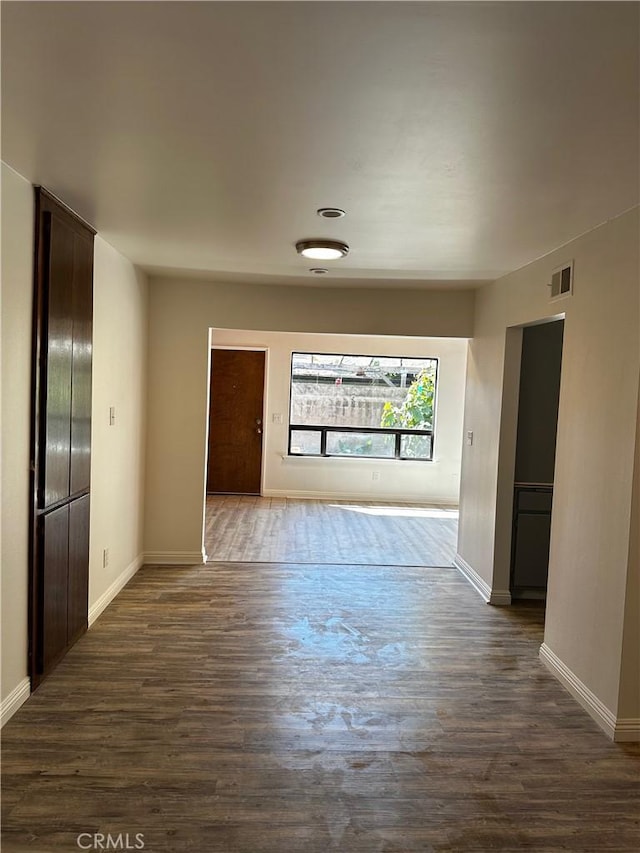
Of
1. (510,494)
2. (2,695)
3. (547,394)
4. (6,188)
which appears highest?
(6,188)

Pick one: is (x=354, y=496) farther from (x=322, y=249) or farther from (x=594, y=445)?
(x=594, y=445)

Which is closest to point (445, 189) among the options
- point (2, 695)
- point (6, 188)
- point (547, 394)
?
point (6, 188)

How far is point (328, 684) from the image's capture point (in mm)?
2914

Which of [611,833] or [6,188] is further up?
[6,188]

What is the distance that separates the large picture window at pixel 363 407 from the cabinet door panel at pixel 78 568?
4709mm

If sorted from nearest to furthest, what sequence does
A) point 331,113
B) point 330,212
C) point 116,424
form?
point 331,113 < point 330,212 < point 116,424

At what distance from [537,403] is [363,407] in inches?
153

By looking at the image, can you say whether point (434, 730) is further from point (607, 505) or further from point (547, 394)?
point (547, 394)

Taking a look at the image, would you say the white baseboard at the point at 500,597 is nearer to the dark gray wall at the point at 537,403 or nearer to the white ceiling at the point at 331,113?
the dark gray wall at the point at 537,403

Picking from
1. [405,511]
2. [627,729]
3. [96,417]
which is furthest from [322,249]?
[405,511]

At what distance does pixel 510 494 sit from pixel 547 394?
0.80 m

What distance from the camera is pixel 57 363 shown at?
2840 mm

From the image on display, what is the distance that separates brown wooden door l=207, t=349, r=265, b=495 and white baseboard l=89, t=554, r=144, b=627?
10.7 feet

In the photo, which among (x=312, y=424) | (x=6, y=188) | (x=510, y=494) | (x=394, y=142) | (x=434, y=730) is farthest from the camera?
(x=312, y=424)
